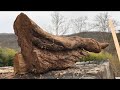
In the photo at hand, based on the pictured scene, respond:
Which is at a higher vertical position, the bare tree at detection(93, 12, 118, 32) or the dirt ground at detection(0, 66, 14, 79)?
the bare tree at detection(93, 12, 118, 32)

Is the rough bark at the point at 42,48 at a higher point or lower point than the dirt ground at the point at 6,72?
higher

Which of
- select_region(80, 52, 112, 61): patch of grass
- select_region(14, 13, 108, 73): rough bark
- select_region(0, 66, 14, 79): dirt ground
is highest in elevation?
select_region(14, 13, 108, 73): rough bark

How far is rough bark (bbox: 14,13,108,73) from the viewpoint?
4824 mm

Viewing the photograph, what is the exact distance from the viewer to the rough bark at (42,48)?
15.8ft

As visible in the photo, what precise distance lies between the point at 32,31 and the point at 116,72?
66.5 inches

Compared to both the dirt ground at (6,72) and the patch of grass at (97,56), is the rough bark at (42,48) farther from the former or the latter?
the patch of grass at (97,56)

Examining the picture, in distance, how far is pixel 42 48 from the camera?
4.89 metres

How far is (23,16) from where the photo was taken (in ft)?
15.7

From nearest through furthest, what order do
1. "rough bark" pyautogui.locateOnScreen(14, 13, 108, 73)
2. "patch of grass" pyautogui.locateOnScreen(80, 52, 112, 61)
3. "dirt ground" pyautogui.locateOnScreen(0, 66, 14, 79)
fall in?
"rough bark" pyautogui.locateOnScreen(14, 13, 108, 73), "dirt ground" pyautogui.locateOnScreen(0, 66, 14, 79), "patch of grass" pyautogui.locateOnScreen(80, 52, 112, 61)

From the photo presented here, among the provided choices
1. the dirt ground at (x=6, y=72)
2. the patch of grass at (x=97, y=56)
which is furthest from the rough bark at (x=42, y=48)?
the patch of grass at (x=97, y=56)

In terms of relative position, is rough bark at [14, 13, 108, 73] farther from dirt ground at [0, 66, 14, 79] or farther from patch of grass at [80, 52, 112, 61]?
patch of grass at [80, 52, 112, 61]

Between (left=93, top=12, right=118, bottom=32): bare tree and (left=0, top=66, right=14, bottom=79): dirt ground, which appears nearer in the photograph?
(left=0, top=66, right=14, bottom=79): dirt ground

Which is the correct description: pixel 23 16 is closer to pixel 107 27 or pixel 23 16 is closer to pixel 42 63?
pixel 42 63

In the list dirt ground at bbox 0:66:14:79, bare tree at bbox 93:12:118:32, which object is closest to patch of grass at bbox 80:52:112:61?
bare tree at bbox 93:12:118:32
